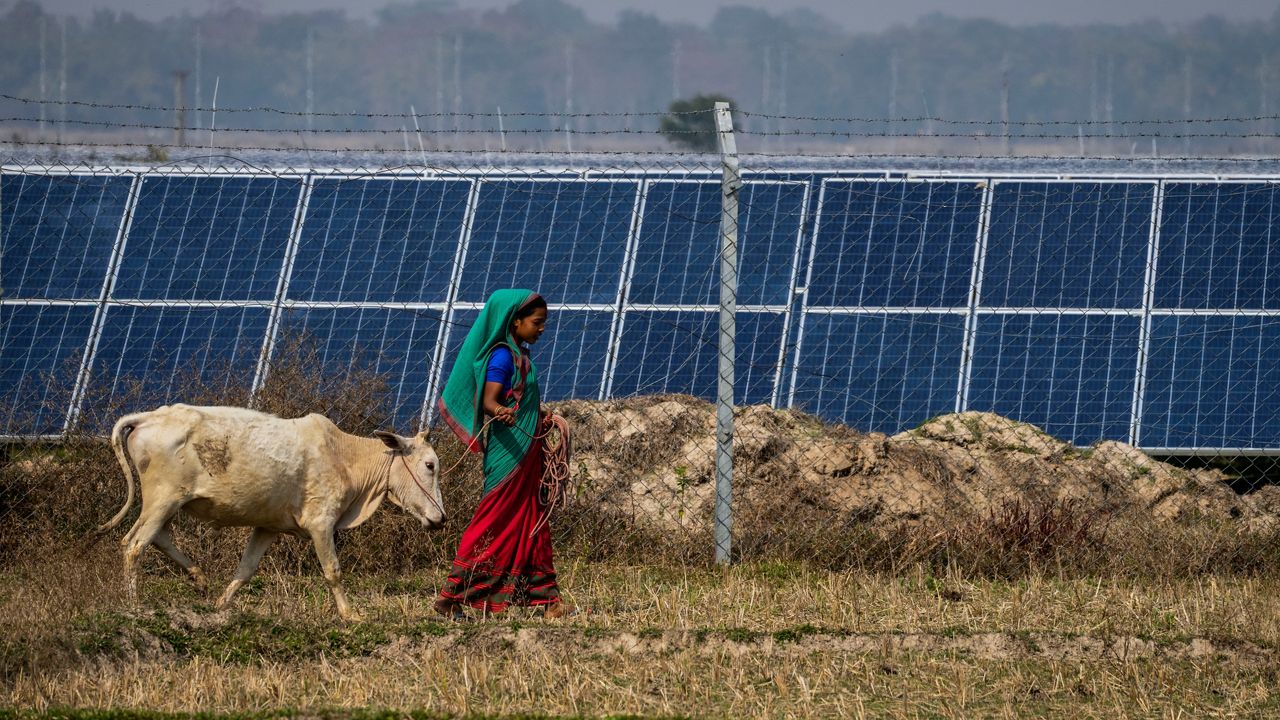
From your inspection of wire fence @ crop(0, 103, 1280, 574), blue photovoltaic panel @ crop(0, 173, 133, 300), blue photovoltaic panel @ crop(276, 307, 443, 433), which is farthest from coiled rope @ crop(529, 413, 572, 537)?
blue photovoltaic panel @ crop(0, 173, 133, 300)

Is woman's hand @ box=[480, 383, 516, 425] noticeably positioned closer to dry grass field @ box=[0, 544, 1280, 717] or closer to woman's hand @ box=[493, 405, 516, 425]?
woman's hand @ box=[493, 405, 516, 425]

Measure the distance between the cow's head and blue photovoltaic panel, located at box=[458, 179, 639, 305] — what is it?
3.87 metres

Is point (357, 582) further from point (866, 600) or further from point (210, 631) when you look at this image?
point (866, 600)

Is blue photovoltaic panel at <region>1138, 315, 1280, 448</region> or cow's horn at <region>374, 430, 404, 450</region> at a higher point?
blue photovoltaic panel at <region>1138, 315, 1280, 448</region>

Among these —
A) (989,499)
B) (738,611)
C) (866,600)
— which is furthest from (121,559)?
(989,499)

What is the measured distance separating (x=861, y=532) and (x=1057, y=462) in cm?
202

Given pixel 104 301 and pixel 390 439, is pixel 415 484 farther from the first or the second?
pixel 104 301

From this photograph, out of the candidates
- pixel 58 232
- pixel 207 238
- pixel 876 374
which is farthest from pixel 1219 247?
pixel 58 232

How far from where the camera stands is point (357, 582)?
1014 cm

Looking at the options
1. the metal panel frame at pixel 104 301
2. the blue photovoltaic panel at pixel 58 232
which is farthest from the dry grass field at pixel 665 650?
the blue photovoltaic panel at pixel 58 232

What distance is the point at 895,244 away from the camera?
13.6 meters

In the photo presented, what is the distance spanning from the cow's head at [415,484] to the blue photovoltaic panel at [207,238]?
4248mm

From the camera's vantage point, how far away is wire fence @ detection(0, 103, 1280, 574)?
1104 cm

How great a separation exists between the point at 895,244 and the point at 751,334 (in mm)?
1595
